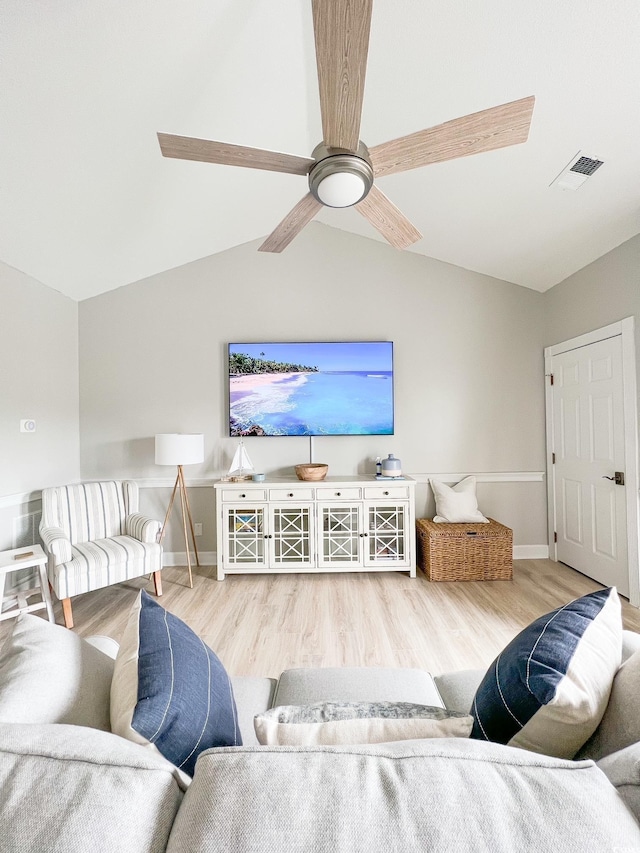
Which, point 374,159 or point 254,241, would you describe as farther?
point 254,241

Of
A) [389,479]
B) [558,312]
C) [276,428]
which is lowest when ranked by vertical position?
[389,479]

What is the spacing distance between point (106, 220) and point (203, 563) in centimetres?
284

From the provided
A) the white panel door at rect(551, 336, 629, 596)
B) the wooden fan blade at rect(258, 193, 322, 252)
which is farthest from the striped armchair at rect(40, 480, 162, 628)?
the white panel door at rect(551, 336, 629, 596)

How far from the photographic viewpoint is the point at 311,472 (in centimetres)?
350

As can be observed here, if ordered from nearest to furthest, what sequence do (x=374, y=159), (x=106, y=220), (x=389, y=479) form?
(x=374, y=159) → (x=106, y=220) → (x=389, y=479)

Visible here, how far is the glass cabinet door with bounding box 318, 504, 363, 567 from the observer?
11.2 feet

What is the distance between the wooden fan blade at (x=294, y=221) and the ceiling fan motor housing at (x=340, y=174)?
0.16 meters

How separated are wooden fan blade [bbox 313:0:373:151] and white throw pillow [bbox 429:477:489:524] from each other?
9.21 ft

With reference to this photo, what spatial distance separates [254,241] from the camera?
3859mm

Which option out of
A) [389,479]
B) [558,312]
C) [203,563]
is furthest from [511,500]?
[203,563]

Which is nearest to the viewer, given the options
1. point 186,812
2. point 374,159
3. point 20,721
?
point 186,812

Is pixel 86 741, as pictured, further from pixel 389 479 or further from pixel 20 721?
pixel 389 479

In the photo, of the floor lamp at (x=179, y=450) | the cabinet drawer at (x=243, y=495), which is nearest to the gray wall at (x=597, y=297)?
the cabinet drawer at (x=243, y=495)

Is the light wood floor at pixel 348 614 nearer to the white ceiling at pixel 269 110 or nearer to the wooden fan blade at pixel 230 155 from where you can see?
the wooden fan blade at pixel 230 155
